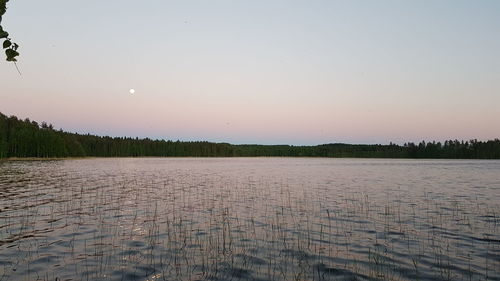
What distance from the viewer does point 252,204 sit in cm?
3228

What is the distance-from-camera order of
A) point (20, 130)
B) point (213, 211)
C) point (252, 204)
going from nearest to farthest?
point (213, 211) < point (252, 204) < point (20, 130)

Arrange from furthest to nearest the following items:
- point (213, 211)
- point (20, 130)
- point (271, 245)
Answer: point (20, 130), point (213, 211), point (271, 245)

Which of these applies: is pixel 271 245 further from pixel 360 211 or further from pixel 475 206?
pixel 475 206

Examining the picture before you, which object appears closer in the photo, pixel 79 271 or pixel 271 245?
pixel 79 271

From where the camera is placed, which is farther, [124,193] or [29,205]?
[124,193]

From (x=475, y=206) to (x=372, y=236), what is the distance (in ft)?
54.6

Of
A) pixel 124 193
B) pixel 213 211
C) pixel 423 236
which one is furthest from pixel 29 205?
pixel 423 236

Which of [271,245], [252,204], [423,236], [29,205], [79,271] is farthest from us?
[252,204]

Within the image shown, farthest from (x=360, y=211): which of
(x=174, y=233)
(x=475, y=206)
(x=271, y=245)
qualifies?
(x=174, y=233)

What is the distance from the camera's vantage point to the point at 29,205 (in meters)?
30.0

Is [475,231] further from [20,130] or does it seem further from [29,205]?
[20,130]

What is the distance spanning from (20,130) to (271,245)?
16728cm

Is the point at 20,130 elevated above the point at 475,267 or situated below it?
above

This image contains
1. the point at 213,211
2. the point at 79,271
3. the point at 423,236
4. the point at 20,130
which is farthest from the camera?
the point at 20,130
